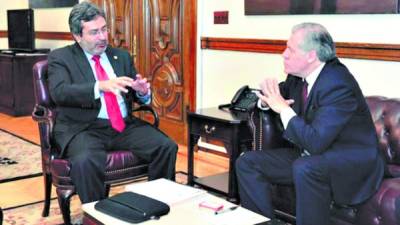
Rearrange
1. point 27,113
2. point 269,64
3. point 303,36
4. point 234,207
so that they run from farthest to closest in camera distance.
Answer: point 27,113, point 269,64, point 303,36, point 234,207

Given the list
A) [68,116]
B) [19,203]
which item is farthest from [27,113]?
[68,116]

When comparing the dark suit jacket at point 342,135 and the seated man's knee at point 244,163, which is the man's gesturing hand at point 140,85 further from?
the dark suit jacket at point 342,135

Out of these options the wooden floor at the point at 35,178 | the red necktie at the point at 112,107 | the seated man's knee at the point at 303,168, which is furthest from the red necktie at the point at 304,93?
the wooden floor at the point at 35,178

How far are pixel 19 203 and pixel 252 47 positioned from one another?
2192 millimetres

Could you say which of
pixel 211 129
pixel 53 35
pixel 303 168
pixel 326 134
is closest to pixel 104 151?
pixel 211 129

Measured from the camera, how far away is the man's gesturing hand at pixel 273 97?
2.72 meters

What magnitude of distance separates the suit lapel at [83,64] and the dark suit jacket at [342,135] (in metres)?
1.29

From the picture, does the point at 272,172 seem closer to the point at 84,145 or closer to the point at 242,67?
the point at 84,145

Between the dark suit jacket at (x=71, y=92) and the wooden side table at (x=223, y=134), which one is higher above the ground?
the dark suit jacket at (x=71, y=92)

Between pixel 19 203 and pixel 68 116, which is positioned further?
pixel 19 203

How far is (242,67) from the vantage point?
460 centimetres

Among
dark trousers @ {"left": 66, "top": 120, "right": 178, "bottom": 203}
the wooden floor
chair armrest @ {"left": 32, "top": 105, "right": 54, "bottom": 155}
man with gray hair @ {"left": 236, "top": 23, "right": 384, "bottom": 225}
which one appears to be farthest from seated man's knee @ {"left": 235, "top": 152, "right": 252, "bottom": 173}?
the wooden floor

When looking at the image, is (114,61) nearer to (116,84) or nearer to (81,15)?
(81,15)

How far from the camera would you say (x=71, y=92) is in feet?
10.1
